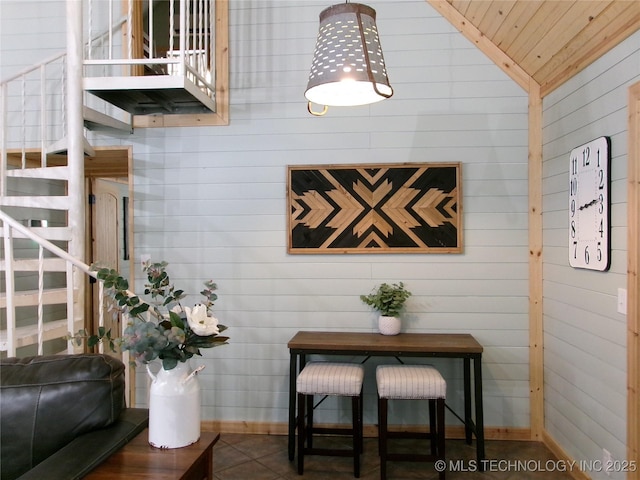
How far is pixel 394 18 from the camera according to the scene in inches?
132

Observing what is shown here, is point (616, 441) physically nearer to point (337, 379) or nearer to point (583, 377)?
point (583, 377)

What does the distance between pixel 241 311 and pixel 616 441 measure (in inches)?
95.0

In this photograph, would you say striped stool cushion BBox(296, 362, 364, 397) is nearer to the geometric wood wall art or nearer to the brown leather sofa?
the geometric wood wall art

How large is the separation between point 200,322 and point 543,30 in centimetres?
260

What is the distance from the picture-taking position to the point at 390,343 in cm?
293

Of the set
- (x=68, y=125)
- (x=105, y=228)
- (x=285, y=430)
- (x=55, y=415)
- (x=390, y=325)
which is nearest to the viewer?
(x=55, y=415)

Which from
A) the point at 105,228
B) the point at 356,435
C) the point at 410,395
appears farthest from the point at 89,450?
the point at 105,228

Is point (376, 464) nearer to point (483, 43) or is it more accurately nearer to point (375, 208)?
point (375, 208)

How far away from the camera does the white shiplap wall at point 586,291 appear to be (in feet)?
7.37

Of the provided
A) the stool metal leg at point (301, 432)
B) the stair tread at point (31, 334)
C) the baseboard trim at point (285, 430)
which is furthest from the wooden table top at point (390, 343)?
the stair tread at point (31, 334)

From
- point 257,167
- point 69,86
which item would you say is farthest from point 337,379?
point 69,86

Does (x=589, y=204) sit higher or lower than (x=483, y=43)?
lower

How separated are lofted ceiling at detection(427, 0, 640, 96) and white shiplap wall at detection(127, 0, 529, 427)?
0.12 m

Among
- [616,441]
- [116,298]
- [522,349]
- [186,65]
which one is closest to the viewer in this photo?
[116,298]
